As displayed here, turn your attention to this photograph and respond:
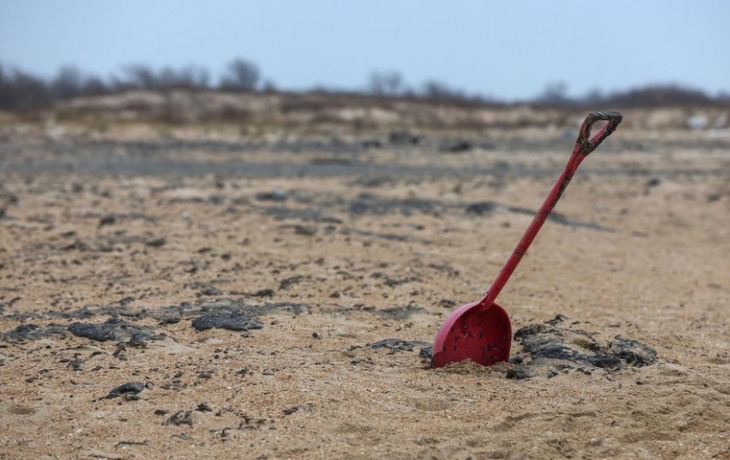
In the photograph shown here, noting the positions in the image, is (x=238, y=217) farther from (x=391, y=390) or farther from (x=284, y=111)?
(x=284, y=111)

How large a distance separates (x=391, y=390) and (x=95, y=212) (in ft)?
20.9

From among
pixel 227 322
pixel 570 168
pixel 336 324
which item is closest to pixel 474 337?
pixel 570 168

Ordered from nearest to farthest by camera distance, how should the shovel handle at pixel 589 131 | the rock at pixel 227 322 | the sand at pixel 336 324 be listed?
the sand at pixel 336 324 < the shovel handle at pixel 589 131 < the rock at pixel 227 322

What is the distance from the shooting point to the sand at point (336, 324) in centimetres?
321

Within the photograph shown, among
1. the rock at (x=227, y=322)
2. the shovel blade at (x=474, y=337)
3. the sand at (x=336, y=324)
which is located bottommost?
the sand at (x=336, y=324)

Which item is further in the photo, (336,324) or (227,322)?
(336,324)

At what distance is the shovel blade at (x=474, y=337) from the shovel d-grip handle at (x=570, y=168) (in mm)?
72

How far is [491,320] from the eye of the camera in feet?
13.1

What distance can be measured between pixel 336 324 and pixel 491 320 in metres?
1.02

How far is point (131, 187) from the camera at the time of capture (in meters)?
12.0

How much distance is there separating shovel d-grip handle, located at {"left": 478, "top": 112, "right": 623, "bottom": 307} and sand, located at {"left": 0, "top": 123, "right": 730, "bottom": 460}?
1.43ft

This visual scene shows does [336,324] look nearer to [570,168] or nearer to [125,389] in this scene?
[125,389]

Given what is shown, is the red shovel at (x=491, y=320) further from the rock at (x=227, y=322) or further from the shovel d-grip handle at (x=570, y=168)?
the rock at (x=227, y=322)

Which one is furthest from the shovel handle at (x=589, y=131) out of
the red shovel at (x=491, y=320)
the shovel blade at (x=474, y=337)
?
the shovel blade at (x=474, y=337)
